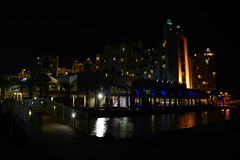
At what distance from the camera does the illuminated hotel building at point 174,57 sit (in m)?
83.0

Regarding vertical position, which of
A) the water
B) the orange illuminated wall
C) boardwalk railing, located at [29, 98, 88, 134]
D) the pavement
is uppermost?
the orange illuminated wall

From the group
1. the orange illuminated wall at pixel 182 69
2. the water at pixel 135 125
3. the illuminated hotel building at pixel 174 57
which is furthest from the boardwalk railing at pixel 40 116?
the orange illuminated wall at pixel 182 69

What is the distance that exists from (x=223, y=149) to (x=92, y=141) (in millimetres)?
5781

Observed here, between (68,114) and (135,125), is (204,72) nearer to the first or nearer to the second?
(135,125)

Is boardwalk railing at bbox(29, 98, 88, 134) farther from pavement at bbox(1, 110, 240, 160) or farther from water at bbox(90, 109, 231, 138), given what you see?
water at bbox(90, 109, 231, 138)

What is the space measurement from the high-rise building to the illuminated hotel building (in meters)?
46.2

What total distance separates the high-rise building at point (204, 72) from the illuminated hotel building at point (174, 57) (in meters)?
46.2

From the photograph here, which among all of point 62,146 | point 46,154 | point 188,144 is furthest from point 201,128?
point 46,154

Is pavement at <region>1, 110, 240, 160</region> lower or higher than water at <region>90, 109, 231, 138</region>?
higher

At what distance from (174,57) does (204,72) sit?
5860cm

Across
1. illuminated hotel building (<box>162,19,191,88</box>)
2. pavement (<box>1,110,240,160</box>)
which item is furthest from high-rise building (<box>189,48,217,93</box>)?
pavement (<box>1,110,240,160</box>)

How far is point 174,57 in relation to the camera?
84625mm

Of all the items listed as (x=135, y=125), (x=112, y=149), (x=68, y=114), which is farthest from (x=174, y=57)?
(x=112, y=149)

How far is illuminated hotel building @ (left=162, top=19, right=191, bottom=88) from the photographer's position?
272 feet
